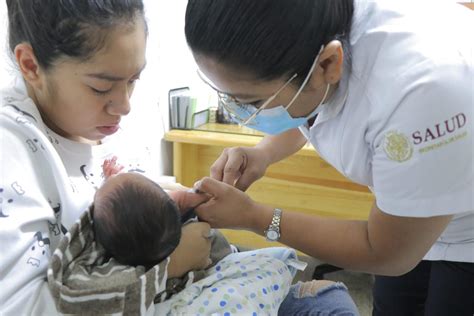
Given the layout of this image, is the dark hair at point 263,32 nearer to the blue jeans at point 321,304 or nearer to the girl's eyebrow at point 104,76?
the girl's eyebrow at point 104,76

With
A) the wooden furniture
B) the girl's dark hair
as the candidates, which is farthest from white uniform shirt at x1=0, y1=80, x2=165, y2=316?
the wooden furniture

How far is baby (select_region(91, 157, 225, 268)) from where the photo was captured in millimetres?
896

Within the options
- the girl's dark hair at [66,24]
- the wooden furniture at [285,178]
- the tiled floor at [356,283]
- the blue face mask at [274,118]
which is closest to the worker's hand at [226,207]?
the blue face mask at [274,118]

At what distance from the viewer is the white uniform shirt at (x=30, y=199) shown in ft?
2.48

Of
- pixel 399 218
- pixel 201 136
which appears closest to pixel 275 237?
pixel 399 218

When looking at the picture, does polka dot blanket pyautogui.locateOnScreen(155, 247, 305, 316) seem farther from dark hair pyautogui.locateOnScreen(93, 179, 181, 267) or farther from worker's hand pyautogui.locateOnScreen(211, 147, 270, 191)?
worker's hand pyautogui.locateOnScreen(211, 147, 270, 191)

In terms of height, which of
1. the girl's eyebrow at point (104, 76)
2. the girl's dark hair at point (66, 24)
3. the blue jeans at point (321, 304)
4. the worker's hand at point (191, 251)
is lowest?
the blue jeans at point (321, 304)

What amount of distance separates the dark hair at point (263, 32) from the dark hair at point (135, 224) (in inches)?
13.0

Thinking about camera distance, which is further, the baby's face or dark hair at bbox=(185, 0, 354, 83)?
the baby's face

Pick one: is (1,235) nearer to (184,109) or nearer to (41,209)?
(41,209)

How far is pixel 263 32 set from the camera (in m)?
0.71

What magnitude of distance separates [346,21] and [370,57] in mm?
83

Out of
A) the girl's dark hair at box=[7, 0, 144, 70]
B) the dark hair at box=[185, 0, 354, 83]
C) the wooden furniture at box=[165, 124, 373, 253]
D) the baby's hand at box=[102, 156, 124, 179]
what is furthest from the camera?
the wooden furniture at box=[165, 124, 373, 253]

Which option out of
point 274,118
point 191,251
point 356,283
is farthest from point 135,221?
point 356,283
